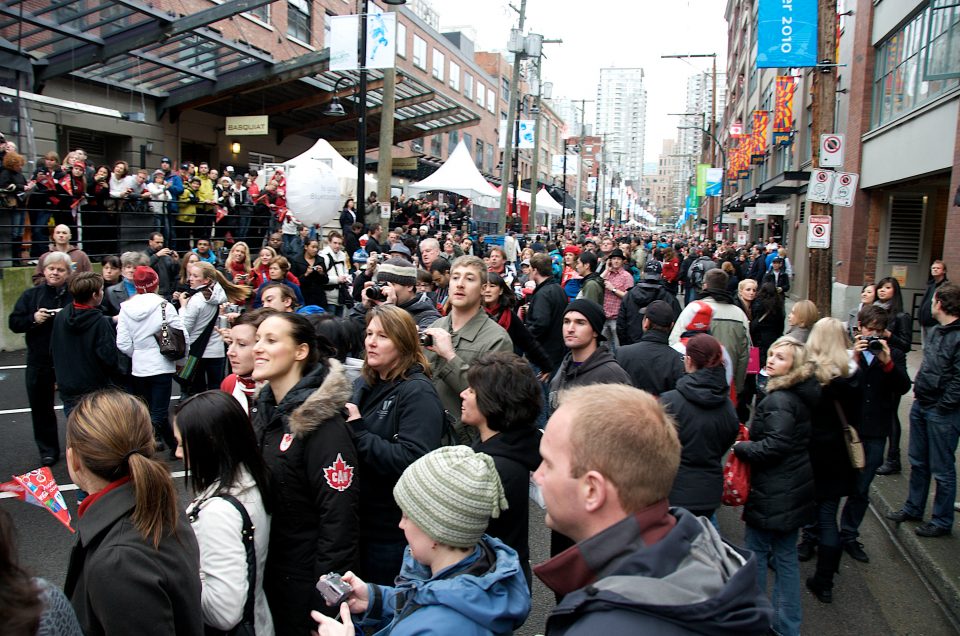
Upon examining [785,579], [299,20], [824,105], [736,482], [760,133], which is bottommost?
[785,579]

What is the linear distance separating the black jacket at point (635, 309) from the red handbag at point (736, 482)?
15.7 ft

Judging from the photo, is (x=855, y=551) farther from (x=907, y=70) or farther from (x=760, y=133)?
(x=760, y=133)

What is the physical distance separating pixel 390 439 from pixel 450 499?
1.19 meters

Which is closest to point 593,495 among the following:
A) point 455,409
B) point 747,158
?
point 455,409

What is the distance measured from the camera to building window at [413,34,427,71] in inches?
1519

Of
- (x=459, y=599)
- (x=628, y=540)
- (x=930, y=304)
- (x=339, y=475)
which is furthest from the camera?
(x=930, y=304)

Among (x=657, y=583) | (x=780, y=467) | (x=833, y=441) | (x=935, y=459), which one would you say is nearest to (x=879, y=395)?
(x=935, y=459)

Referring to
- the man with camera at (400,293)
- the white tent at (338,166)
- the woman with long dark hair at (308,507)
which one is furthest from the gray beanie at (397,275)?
the white tent at (338,166)

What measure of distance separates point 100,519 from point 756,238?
4666 centimetres

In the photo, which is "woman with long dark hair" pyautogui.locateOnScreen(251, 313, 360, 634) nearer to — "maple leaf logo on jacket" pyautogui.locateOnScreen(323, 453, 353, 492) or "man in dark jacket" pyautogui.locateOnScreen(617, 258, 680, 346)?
"maple leaf logo on jacket" pyautogui.locateOnScreen(323, 453, 353, 492)

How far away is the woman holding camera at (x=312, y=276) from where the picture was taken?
35.1ft

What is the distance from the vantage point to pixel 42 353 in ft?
21.9

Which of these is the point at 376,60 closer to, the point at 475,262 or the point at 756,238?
the point at 475,262

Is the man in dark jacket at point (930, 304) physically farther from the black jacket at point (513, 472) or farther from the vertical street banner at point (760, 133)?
the vertical street banner at point (760, 133)
